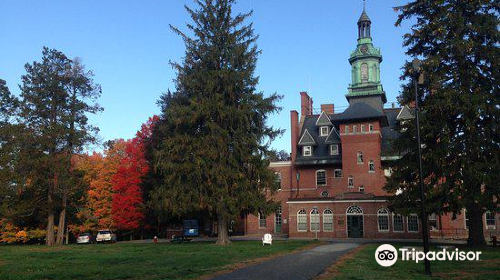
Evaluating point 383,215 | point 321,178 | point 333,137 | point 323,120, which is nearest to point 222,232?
point 383,215

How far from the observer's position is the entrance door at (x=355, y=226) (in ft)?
147

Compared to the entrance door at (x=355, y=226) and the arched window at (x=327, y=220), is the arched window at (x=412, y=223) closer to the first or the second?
the entrance door at (x=355, y=226)

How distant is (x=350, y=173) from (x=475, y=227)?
850 inches

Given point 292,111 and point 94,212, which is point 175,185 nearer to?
point 94,212

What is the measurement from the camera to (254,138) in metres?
33.7

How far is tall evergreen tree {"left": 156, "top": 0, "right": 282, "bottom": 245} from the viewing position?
3253cm

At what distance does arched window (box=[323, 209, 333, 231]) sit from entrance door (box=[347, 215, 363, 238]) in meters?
1.91

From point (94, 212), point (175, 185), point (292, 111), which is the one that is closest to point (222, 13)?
point (175, 185)

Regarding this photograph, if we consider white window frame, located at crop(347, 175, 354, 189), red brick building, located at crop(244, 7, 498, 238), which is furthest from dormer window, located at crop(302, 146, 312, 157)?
white window frame, located at crop(347, 175, 354, 189)

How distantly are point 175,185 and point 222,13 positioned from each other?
1399 centimetres

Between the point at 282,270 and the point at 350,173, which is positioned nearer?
the point at 282,270

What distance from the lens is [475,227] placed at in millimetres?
27828

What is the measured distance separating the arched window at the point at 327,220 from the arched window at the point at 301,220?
207 cm

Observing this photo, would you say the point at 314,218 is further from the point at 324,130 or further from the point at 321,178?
the point at 324,130
